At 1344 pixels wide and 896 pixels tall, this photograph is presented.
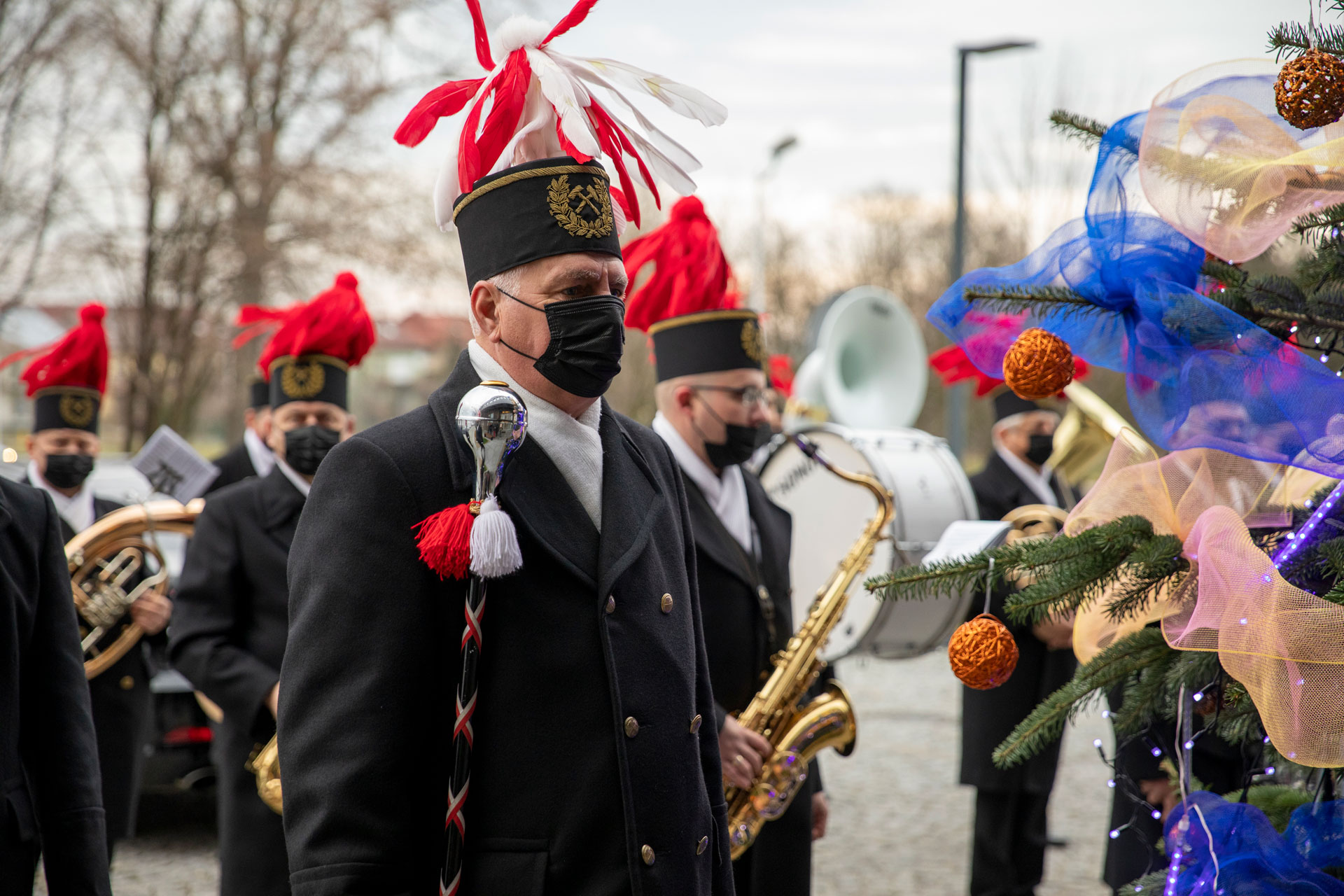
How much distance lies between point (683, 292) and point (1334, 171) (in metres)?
2.58

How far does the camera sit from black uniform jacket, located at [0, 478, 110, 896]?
2545 mm

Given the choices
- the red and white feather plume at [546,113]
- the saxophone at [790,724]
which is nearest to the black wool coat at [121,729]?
the saxophone at [790,724]

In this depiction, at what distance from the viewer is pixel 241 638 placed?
13.4 ft

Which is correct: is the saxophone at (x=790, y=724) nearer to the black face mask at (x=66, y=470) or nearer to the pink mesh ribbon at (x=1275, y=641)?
the pink mesh ribbon at (x=1275, y=641)

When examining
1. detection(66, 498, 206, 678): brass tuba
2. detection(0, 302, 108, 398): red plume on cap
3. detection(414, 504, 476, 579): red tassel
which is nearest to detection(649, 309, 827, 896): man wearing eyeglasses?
detection(414, 504, 476, 579): red tassel

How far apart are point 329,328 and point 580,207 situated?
2843 millimetres

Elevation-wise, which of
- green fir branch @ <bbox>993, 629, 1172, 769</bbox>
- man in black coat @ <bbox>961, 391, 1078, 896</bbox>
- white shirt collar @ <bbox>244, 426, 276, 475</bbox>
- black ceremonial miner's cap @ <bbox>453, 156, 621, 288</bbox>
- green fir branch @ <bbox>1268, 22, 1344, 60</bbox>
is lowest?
man in black coat @ <bbox>961, 391, 1078, 896</bbox>

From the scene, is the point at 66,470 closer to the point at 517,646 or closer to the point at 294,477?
the point at 294,477

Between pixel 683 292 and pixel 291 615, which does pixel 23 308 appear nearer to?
pixel 683 292

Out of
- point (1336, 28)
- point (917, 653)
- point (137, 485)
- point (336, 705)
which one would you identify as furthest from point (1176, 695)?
point (137, 485)

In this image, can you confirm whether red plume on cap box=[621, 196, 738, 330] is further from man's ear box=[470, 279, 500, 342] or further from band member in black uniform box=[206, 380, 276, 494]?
band member in black uniform box=[206, 380, 276, 494]

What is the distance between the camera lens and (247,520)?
4172 mm

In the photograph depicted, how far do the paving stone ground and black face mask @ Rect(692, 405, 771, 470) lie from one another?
2.34m

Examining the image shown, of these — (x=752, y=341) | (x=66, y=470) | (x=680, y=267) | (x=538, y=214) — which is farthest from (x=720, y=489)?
(x=66, y=470)
